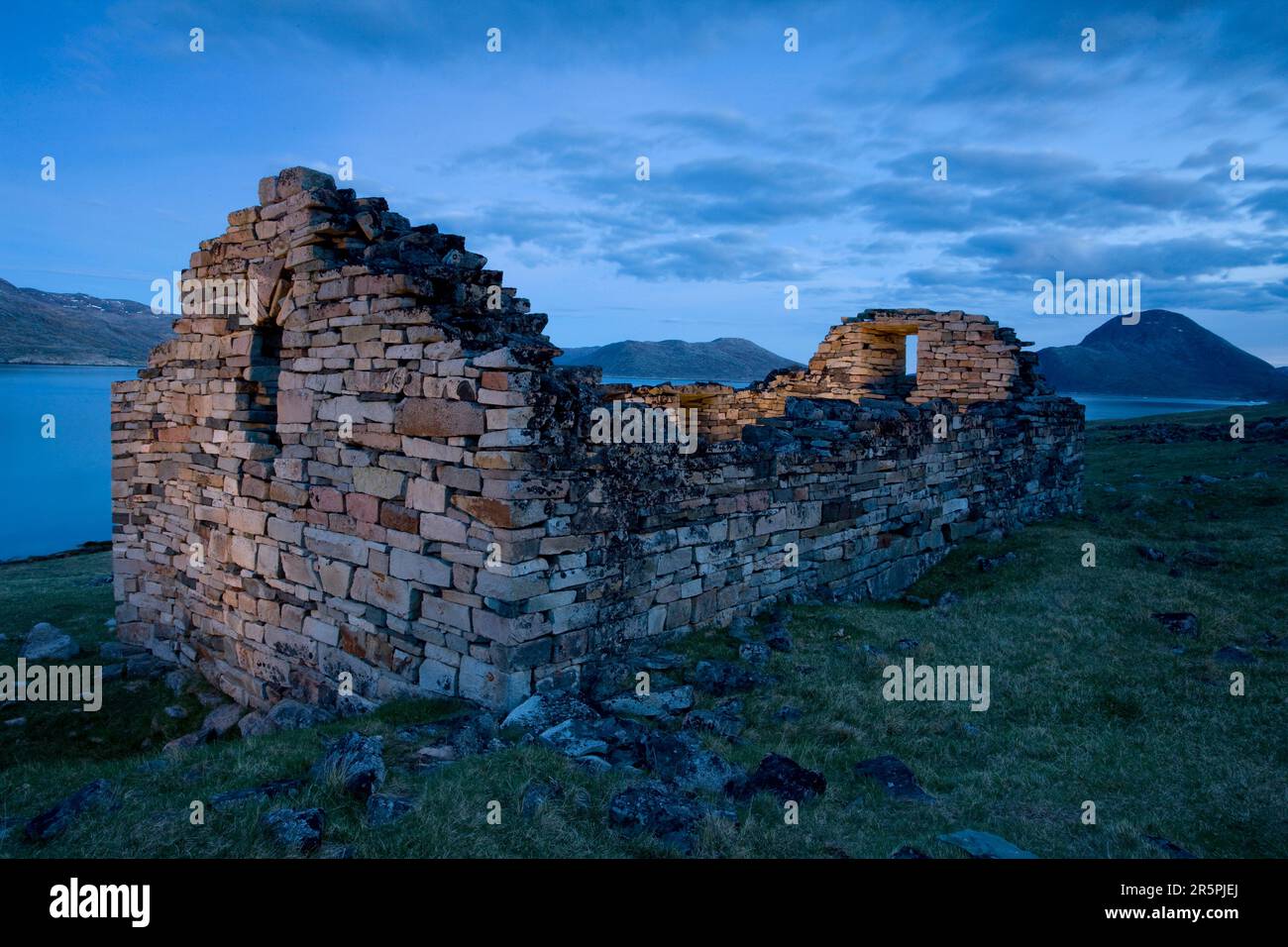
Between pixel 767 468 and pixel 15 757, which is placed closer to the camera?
pixel 15 757

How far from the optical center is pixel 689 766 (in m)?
5.73

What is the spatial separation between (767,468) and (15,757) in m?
9.83

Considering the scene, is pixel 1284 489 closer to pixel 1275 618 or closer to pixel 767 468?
pixel 1275 618

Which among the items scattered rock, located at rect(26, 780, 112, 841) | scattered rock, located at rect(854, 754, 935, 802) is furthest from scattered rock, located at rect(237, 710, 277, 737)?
scattered rock, located at rect(854, 754, 935, 802)

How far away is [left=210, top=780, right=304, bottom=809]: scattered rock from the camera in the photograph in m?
4.73

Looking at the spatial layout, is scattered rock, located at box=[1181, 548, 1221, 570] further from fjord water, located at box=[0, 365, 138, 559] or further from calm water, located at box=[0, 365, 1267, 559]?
fjord water, located at box=[0, 365, 138, 559]

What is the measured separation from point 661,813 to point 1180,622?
8.79 metres

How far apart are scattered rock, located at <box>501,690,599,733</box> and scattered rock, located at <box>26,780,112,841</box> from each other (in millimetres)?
2930

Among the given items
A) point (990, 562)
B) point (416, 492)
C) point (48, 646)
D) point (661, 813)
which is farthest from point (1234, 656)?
point (48, 646)

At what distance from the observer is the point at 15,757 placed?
27.3 ft

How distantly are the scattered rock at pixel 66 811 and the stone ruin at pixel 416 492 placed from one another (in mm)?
2821
